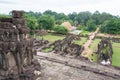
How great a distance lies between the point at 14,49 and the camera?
39.1ft

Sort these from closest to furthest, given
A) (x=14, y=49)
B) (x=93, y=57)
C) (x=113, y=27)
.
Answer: (x=14, y=49) → (x=93, y=57) → (x=113, y=27)

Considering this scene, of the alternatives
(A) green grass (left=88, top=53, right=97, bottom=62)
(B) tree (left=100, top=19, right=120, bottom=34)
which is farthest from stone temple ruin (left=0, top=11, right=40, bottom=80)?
(B) tree (left=100, top=19, right=120, bottom=34)

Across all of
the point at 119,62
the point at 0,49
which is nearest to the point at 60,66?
the point at 0,49

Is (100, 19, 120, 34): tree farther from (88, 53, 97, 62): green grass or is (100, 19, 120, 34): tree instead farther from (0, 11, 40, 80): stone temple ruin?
(0, 11, 40, 80): stone temple ruin

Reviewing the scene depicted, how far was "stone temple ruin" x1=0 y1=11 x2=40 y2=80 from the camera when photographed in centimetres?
1174

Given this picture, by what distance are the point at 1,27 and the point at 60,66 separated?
6990 mm

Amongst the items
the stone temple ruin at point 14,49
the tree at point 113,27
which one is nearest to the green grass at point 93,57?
the stone temple ruin at point 14,49

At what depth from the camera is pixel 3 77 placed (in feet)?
38.4

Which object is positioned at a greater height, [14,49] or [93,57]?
[14,49]

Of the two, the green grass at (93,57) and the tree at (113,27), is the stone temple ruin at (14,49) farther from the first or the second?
the tree at (113,27)

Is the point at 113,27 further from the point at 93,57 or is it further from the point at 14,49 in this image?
the point at 14,49

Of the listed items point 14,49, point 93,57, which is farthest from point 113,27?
point 14,49

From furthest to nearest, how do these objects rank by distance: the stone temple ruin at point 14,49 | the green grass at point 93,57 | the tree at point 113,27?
1. the tree at point 113,27
2. the green grass at point 93,57
3. the stone temple ruin at point 14,49

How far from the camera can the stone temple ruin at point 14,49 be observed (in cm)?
1174
